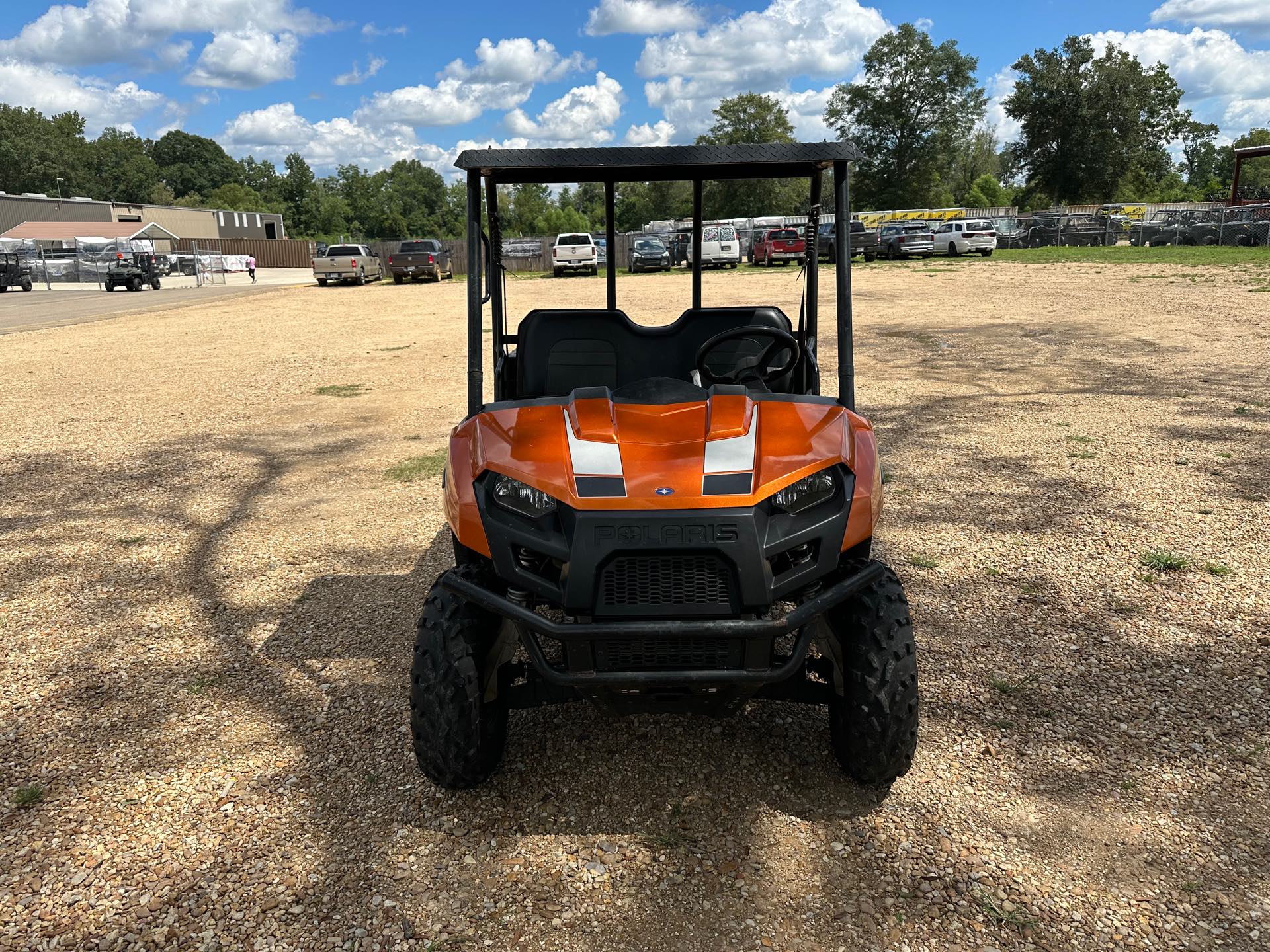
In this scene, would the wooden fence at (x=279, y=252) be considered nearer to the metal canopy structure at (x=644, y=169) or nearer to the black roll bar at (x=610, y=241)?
the black roll bar at (x=610, y=241)

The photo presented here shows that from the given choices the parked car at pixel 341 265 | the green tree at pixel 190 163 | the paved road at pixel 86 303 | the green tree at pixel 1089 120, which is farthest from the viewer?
the green tree at pixel 190 163

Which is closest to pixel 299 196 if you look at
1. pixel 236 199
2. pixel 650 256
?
pixel 236 199

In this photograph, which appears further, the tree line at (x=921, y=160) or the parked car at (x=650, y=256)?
the tree line at (x=921, y=160)

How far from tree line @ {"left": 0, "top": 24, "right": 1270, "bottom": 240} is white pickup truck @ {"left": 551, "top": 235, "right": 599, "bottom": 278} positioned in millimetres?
3376

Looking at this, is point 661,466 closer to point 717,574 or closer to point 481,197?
point 717,574

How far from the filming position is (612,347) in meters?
3.92

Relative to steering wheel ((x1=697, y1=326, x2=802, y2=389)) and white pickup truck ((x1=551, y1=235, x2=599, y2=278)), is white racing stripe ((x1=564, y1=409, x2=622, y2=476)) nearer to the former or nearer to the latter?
steering wheel ((x1=697, y1=326, x2=802, y2=389))

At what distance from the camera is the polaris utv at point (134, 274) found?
36375 millimetres

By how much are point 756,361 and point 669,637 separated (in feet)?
5.06

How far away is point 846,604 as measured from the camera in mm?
2793

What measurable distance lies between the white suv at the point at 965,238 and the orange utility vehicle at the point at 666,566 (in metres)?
35.3

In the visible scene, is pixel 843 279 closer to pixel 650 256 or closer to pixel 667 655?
pixel 667 655

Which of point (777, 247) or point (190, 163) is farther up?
point (190, 163)

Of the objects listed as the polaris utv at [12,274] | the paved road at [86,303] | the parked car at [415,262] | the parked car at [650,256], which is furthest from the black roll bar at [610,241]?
the polaris utv at [12,274]
